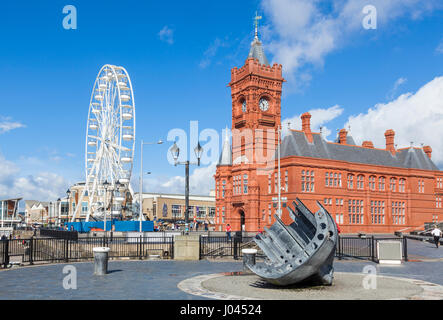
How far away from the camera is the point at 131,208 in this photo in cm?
8044

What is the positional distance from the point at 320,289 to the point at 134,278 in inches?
289

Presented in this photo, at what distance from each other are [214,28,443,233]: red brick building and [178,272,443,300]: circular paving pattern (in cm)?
4276

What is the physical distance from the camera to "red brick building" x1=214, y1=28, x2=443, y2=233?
61.7 metres

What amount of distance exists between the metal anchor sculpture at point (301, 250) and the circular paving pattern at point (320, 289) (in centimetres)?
53

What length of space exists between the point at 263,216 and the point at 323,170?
1117cm

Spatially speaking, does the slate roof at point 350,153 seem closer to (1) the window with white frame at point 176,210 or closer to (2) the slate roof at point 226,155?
(2) the slate roof at point 226,155

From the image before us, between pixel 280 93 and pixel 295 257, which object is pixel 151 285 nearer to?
pixel 295 257

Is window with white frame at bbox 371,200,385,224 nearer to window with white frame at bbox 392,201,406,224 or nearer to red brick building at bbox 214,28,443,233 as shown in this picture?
red brick building at bbox 214,28,443,233

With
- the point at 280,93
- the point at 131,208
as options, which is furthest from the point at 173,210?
the point at 280,93

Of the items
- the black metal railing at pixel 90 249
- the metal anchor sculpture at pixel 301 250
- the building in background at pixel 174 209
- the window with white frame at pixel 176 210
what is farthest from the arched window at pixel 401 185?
the window with white frame at pixel 176 210

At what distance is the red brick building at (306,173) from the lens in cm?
6166

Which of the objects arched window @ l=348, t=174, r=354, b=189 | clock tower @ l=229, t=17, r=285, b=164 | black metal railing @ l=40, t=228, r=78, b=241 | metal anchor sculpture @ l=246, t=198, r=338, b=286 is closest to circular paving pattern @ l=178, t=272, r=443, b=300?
metal anchor sculpture @ l=246, t=198, r=338, b=286

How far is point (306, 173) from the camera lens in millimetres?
60406

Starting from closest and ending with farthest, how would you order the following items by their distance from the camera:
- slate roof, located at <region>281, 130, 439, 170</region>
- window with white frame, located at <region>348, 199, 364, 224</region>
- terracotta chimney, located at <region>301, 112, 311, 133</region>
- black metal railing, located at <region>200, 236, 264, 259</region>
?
black metal railing, located at <region>200, 236, 264, 259</region> → slate roof, located at <region>281, 130, 439, 170</region> → window with white frame, located at <region>348, 199, 364, 224</region> → terracotta chimney, located at <region>301, 112, 311, 133</region>
